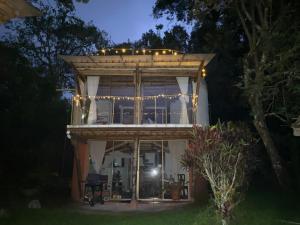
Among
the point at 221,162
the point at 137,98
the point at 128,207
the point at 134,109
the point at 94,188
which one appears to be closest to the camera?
the point at 221,162

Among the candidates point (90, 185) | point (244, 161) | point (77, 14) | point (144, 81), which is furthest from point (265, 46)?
point (77, 14)

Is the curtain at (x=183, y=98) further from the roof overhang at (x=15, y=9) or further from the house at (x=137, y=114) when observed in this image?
the roof overhang at (x=15, y=9)

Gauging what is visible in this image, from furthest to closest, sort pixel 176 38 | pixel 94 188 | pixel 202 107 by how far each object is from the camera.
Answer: pixel 176 38 → pixel 202 107 → pixel 94 188

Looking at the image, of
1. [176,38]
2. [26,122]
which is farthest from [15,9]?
[176,38]

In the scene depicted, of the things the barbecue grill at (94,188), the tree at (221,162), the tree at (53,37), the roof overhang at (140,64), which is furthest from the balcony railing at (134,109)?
the tree at (53,37)

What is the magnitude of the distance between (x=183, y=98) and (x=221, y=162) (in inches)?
312

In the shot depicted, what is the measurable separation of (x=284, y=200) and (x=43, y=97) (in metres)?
14.3

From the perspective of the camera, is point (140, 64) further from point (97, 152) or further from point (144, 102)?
point (97, 152)

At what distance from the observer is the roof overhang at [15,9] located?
16.3ft

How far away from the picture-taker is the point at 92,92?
59.4 ft

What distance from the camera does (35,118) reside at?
2114 cm

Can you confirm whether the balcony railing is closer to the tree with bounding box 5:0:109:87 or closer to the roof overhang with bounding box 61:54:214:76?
the roof overhang with bounding box 61:54:214:76

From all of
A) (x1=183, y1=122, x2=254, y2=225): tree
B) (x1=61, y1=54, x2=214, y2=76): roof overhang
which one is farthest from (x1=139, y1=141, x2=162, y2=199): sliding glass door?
(x1=183, y1=122, x2=254, y2=225): tree

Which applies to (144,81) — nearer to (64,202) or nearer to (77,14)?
(64,202)
